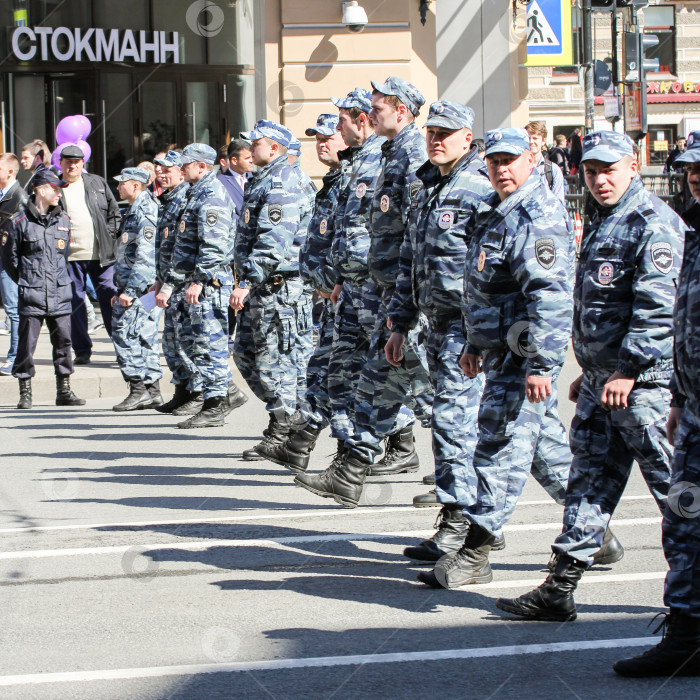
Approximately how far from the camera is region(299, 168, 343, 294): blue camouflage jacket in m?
7.94

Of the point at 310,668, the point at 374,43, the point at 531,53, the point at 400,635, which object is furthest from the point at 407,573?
the point at 531,53

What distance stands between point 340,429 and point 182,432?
9.27 ft

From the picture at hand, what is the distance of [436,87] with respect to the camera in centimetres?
1867

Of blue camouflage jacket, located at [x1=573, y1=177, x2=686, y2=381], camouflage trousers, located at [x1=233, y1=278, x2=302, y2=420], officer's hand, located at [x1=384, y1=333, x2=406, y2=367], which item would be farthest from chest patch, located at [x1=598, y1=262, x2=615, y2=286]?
camouflage trousers, located at [x1=233, y1=278, x2=302, y2=420]

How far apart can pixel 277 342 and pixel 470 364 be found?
334 centimetres

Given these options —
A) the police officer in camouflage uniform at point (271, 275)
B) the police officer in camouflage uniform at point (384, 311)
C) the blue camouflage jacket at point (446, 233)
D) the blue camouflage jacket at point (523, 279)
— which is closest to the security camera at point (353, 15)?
the police officer in camouflage uniform at point (271, 275)

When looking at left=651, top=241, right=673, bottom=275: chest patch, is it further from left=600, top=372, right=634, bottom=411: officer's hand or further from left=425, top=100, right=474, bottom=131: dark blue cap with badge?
left=425, top=100, right=474, bottom=131: dark blue cap with badge

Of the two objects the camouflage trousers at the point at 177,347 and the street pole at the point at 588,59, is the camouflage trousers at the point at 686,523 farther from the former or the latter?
the street pole at the point at 588,59

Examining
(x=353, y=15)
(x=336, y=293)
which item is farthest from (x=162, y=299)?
(x=353, y=15)

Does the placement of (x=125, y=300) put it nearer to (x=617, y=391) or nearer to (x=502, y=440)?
(x=502, y=440)

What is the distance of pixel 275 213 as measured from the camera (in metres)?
8.61

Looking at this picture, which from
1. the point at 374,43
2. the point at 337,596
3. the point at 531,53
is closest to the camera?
the point at 337,596

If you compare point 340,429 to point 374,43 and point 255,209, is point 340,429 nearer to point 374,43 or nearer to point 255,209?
point 255,209

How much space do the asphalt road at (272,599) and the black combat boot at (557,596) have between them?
6cm
